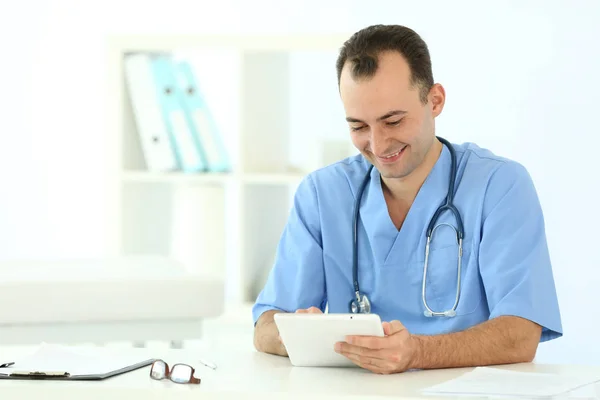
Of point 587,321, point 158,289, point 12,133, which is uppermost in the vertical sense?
point 12,133

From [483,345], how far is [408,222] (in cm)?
37

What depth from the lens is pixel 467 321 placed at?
195 centimetres

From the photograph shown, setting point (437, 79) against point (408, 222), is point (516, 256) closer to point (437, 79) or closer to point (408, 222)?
point (408, 222)

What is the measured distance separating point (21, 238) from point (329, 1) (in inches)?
62.1

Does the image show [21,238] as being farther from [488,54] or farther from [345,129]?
[488,54]

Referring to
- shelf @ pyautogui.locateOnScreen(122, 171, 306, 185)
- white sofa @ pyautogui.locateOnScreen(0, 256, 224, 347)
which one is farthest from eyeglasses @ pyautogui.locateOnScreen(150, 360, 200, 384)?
shelf @ pyautogui.locateOnScreen(122, 171, 306, 185)

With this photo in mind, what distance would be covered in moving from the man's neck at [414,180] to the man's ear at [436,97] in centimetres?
8

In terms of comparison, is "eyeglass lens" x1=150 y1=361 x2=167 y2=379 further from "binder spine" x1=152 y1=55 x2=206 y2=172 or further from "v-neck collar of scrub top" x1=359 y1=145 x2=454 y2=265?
"binder spine" x1=152 y1=55 x2=206 y2=172

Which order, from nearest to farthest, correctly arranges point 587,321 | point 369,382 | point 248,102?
point 369,382
point 248,102
point 587,321

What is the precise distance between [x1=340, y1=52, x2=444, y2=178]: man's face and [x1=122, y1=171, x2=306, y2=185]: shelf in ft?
4.01

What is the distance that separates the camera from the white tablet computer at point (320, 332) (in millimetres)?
1557

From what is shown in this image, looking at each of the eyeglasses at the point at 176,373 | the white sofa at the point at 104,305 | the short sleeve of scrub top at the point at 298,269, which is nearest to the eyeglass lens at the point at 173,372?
the eyeglasses at the point at 176,373

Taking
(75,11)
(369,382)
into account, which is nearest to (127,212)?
(75,11)

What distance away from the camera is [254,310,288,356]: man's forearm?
1.85 metres
